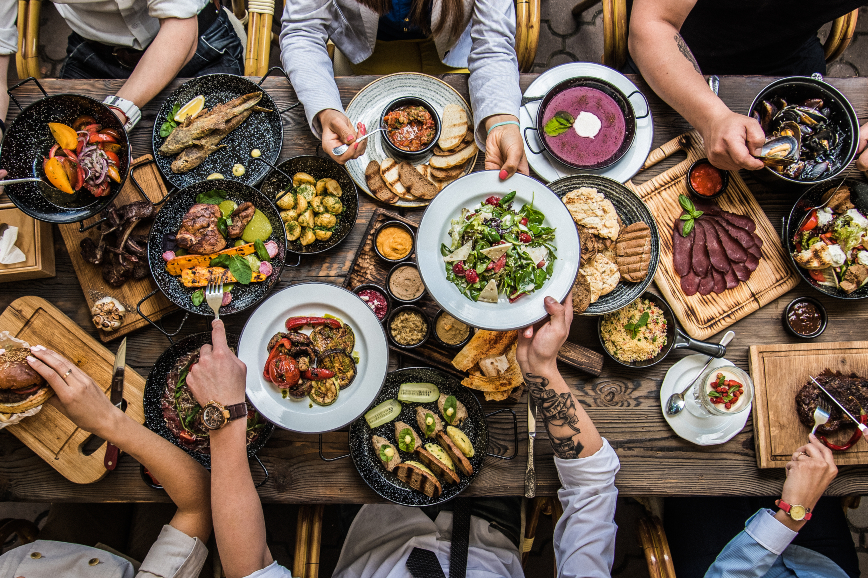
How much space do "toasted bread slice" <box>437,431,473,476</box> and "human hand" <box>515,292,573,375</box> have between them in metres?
0.55

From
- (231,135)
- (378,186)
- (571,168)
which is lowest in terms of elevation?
(378,186)

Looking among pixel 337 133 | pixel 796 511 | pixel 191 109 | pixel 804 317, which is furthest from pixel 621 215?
pixel 191 109

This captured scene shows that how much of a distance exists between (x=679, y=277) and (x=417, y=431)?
5.53 feet

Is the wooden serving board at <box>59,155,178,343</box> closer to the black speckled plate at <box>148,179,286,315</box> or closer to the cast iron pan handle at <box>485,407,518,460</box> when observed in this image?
the black speckled plate at <box>148,179,286,315</box>

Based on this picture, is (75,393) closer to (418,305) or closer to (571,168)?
(418,305)

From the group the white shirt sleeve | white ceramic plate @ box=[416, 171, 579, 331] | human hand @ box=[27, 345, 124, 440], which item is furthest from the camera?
the white shirt sleeve

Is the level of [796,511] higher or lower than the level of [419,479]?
higher

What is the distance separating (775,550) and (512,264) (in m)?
2.05

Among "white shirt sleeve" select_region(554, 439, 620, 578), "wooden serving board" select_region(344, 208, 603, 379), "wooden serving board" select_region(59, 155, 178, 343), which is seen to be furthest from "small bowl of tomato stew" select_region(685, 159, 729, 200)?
"wooden serving board" select_region(59, 155, 178, 343)

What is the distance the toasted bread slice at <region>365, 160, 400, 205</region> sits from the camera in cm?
255

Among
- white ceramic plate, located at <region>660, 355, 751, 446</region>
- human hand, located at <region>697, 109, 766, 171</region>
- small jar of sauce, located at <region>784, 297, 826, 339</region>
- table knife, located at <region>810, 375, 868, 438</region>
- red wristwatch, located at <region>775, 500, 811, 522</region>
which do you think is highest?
human hand, located at <region>697, 109, 766, 171</region>

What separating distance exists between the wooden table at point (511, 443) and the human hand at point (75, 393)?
0.46 meters

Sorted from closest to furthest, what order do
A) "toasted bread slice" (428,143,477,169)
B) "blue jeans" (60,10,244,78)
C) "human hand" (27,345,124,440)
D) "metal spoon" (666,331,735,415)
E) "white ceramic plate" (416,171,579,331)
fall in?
"human hand" (27,345,124,440) → "white ceramic plate" (416,171,579,331) → "metal spoon" (666,331,735,415) → "toasted bread slice" (428,143,477,169) → "blue jeans" (60,10,244,78)

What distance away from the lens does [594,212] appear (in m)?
2.40
